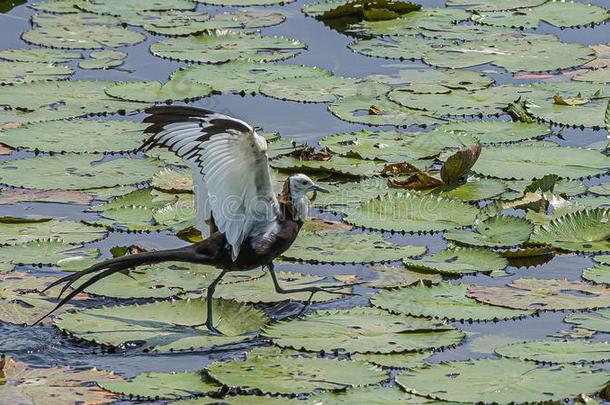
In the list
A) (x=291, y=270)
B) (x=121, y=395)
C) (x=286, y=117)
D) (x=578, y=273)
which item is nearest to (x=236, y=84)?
(x=286, y=117)

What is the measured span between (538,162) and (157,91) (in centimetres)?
296

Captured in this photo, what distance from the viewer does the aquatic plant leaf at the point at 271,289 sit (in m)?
6.97

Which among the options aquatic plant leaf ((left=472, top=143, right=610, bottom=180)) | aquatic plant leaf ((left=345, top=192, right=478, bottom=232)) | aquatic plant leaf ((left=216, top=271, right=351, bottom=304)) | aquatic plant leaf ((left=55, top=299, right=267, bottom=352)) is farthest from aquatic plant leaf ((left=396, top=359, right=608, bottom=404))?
aquatic plant leaf ((left=472, top=143, right=610, bottom=180))

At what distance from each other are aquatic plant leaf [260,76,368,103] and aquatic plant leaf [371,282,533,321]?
314 cm

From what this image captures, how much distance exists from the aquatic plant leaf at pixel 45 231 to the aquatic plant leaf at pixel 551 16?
16.2ft

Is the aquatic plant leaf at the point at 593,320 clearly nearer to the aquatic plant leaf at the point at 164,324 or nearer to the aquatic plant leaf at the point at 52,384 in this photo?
the aquatic plant leaf at the point at 164,324

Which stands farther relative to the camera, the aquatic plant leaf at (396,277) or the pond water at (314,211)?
the aquatic plant leaf at (396,277)

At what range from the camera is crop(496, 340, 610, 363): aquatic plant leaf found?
6.09 metres

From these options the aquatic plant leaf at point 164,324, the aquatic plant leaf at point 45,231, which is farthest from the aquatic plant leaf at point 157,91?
the aquatic plant leaf at point 164,324

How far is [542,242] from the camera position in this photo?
7645 mm

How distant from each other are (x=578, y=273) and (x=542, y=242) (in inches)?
15.0

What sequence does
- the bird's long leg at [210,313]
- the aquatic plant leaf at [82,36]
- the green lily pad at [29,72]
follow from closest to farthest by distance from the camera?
the bird's long leg at [210,313] → the green lily pad at [29,72] → the aquatic plant leaf at [82,36]

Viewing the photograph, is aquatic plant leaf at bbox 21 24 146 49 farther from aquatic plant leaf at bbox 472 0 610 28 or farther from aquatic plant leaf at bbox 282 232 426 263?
aquatic plant leaf at bbox 282 232 426 263

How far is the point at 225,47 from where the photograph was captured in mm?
11164
